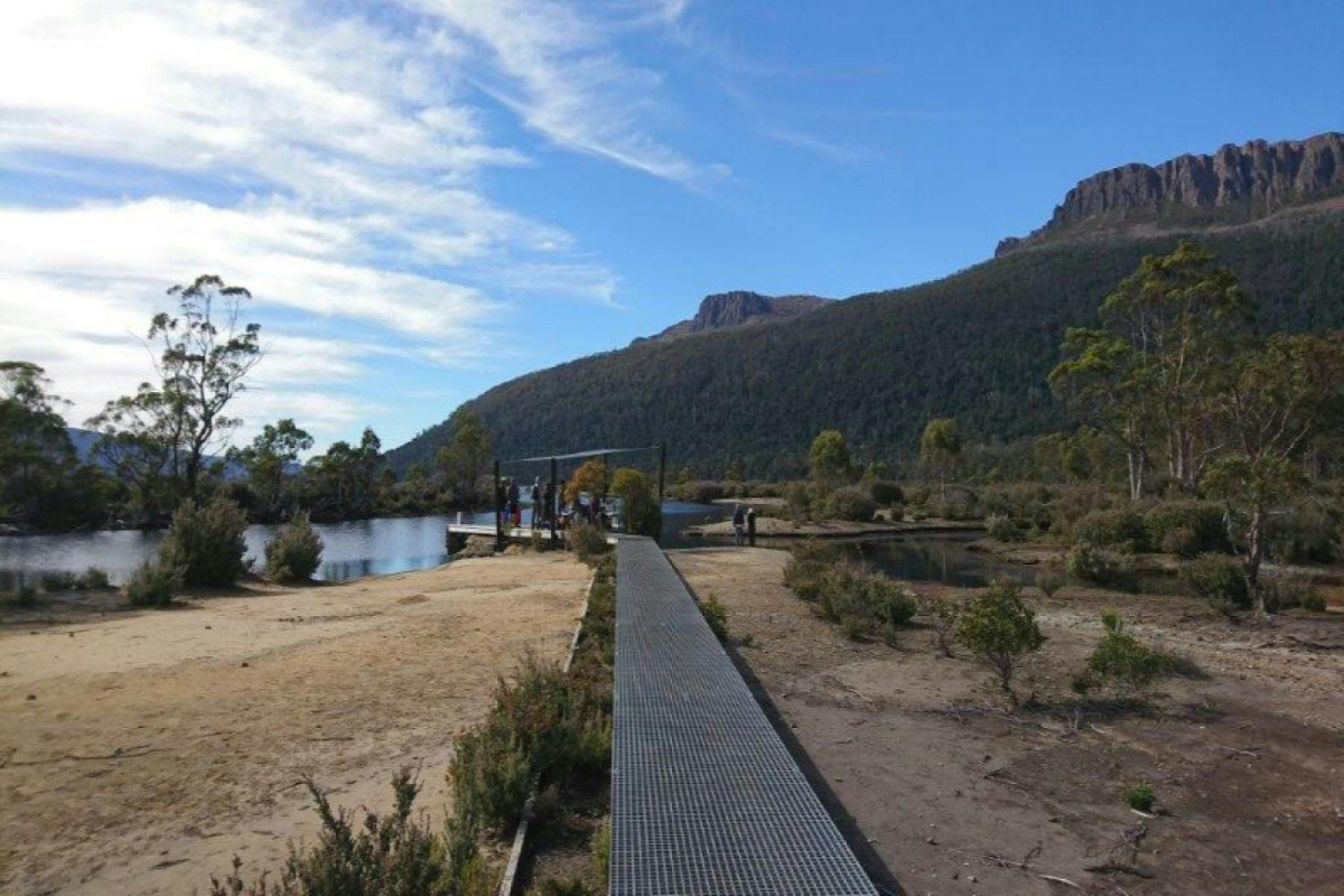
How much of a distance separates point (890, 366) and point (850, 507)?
→ 69.0 m

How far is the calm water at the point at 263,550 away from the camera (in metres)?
23.2

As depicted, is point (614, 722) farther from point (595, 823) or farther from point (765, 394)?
point (765, 394)

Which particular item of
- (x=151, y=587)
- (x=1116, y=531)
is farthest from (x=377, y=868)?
(x=1116, y=531)

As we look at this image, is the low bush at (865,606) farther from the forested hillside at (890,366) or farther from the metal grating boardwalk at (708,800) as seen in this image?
the forested hillside at (890,366)

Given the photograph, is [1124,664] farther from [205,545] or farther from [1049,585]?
[205,545]

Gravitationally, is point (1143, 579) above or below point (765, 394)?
below

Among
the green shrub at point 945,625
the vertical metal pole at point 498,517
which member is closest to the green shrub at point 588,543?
the vertical metal pole at point 498,517

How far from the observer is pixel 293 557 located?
17.4 m

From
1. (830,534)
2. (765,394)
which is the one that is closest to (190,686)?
(830,534)

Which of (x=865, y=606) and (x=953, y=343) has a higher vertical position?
(x=953, y=343)

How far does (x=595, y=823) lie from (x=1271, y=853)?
3624 millimetres

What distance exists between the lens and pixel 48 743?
19.5 feet

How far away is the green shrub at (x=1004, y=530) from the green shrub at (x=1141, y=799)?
30.1 meters

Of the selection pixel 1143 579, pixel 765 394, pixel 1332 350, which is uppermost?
pixel 765 394
